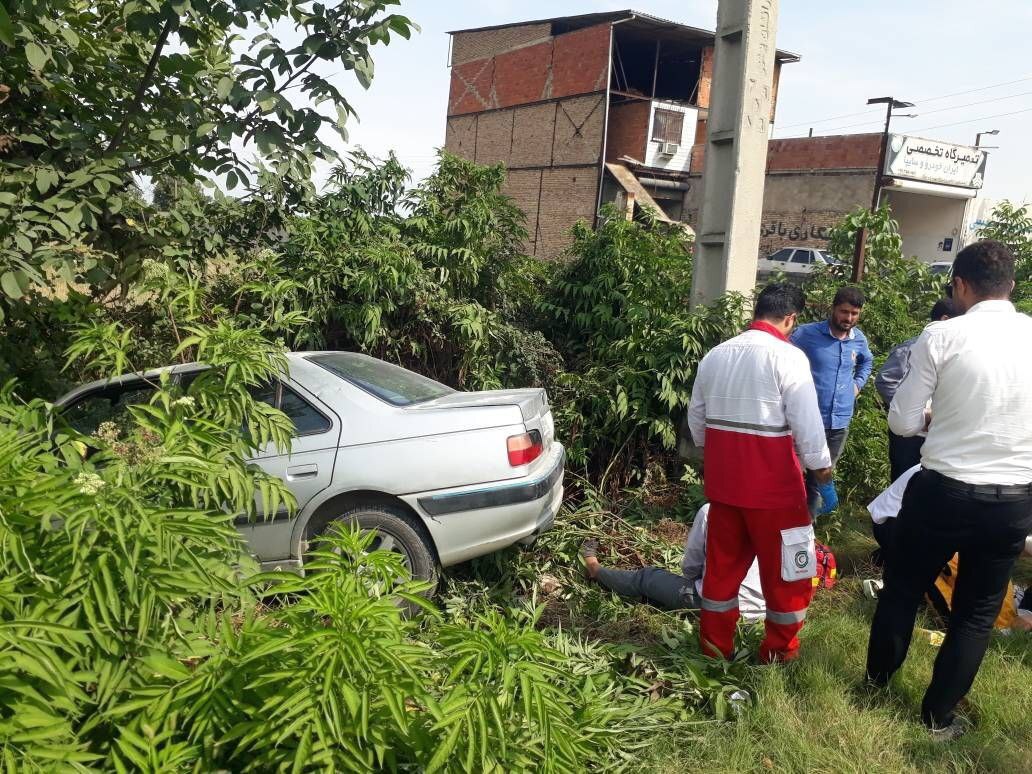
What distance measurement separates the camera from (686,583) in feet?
14.2

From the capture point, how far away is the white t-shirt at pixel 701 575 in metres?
4.16

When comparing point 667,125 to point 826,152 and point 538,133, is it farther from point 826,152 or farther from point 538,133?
point 826,152

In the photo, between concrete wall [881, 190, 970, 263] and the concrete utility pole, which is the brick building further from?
the concrete utility pole

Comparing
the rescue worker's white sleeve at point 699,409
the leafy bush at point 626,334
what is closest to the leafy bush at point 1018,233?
the leafy bush at point 626,334

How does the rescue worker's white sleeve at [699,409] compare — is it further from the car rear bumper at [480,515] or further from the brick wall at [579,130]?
the brick wall at [579,130]

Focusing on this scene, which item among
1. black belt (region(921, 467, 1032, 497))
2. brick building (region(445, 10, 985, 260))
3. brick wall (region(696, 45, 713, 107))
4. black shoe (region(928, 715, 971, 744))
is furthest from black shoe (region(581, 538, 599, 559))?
brick wall (region(696, 45, 713, 107))

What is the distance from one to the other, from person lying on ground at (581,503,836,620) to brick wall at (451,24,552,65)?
87.8 feet

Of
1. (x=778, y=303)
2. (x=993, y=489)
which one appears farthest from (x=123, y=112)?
(x=993, y=489)

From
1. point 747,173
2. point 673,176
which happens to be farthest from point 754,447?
point 673,176

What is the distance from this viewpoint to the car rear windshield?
4.60 m

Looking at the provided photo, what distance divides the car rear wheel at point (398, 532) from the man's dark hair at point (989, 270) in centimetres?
293

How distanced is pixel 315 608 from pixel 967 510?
2.43 metres

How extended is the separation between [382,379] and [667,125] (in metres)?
23.2

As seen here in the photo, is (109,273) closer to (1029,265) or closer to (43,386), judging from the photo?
(43,386)
